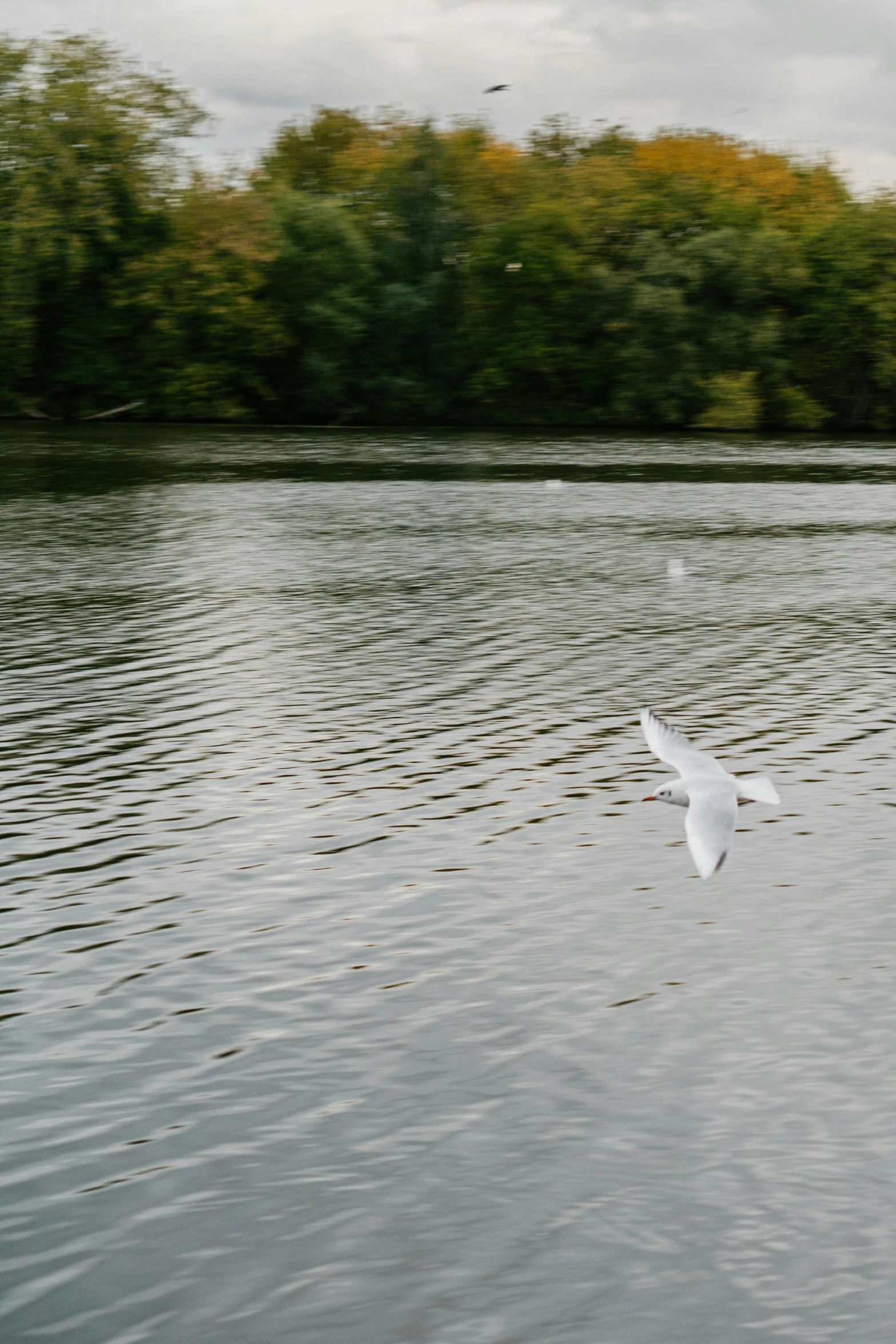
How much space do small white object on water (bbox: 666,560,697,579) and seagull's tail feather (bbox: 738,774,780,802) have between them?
75.9 ft

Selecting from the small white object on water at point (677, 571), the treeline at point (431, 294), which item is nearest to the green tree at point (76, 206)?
the treeline at point (431, 294)

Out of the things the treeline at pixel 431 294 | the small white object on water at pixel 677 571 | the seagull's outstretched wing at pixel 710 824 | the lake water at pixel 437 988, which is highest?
the treeline at pixel 431 294

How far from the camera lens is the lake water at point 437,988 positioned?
871cm

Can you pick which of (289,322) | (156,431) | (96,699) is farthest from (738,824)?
(289,322)

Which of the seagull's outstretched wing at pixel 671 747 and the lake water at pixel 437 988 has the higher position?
the seagull's outstretched wing at pixel 671 747

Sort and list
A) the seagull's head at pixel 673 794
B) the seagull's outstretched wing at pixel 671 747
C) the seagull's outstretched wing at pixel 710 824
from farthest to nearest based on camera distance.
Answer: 1. the seagull's outstretched wing at pixel 671 747
2. the seagull's head at pixel 673 794
3. the seagull's outstretched wing at pixel 710 824

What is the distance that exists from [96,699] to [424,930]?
32.7ft

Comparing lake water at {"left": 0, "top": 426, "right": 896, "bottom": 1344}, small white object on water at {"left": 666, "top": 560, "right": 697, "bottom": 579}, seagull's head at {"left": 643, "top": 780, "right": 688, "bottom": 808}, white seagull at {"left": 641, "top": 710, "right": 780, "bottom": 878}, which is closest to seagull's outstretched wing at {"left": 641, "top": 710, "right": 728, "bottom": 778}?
white seagull at {"left": 641, "top": 710, "right": 780, "bottom": 878}

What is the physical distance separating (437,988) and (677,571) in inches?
978

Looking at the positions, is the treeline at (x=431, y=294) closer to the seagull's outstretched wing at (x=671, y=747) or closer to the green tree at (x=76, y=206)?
the green tree at (x=76, y=206)

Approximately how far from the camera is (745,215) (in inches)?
3964

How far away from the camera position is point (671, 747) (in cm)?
1448

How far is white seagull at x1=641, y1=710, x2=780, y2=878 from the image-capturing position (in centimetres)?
1125

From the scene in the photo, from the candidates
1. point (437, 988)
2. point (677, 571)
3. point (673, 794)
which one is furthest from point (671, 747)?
point (677, 571)
